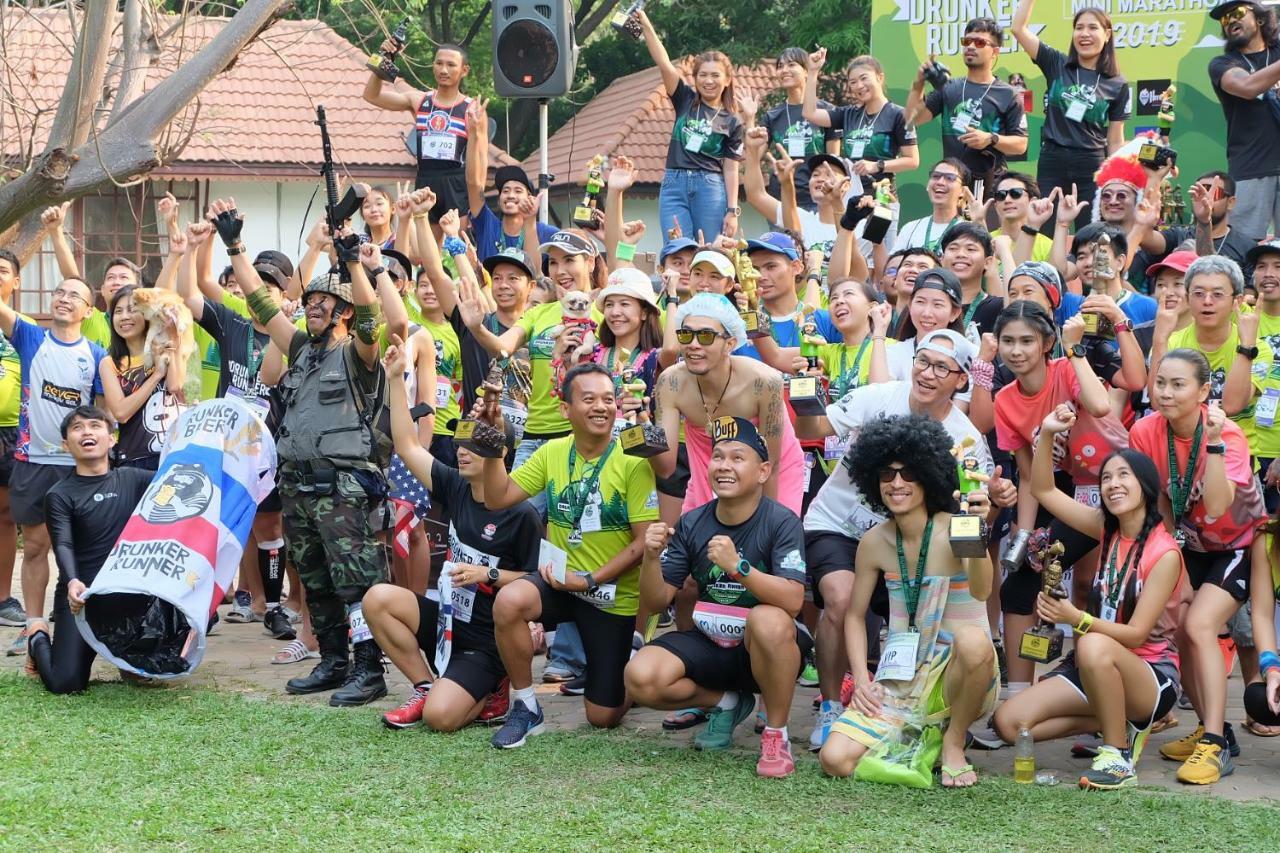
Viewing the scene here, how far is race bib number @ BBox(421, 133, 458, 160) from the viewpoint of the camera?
11.0 metres

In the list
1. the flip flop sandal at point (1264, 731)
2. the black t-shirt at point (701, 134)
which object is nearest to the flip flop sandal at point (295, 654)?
the flip flop sandal at point (1264, 731)

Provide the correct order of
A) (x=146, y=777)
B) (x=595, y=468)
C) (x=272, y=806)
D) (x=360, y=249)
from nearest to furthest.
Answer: (x=272, y=806), (x=146, y=777), (x=595, y=468), (x=360, y=249)

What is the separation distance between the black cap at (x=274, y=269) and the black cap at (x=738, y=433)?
412cm

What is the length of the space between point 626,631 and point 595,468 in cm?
74

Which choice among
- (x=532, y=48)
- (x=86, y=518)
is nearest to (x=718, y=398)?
(x=86, y=518)

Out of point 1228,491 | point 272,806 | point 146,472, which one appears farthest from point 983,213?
point 272,806

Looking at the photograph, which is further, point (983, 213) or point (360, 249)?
point (983, 213)

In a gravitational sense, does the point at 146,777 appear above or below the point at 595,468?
below

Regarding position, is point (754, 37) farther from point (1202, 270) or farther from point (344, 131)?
point (1202, 270)

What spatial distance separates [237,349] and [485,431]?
3.08m

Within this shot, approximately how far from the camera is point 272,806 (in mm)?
5602

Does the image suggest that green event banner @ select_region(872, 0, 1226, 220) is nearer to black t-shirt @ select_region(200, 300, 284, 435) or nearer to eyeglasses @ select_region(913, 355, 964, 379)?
black t-shirt @ select_region(200, 300, 284, 435)

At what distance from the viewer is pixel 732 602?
629 cm

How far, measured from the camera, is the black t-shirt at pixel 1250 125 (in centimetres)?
988
